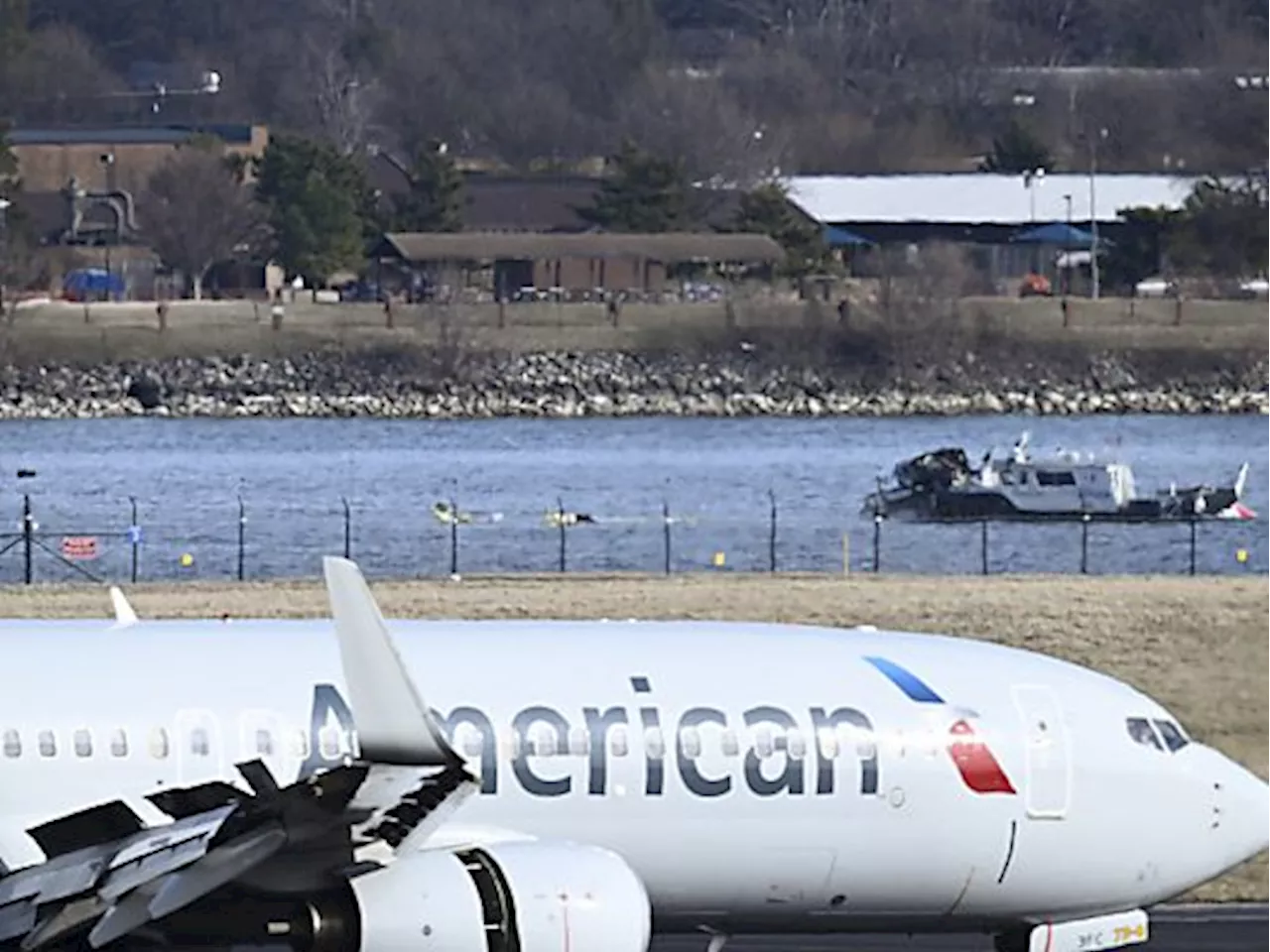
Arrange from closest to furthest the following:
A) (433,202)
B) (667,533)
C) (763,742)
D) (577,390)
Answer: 1. (763,742)
2. (667,533)
3. (577,390)
4. (433,202)

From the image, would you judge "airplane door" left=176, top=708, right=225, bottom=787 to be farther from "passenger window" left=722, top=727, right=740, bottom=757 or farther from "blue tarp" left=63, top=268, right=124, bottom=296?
"blue tarp" left=63, top=268, right=124, bottom=296

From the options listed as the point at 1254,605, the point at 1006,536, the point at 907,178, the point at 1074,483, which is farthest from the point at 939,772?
the point at 907,178

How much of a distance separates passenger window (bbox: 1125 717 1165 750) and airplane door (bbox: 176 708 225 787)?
6.94 meters

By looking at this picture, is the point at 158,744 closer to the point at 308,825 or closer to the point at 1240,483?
the point at 308,825

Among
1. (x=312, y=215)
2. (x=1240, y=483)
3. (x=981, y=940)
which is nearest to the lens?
(x=981, y=940)

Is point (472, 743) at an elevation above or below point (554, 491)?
above

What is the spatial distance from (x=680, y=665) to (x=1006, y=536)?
6556 centimetres

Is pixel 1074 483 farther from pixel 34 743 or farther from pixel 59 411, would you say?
pixel 34 743

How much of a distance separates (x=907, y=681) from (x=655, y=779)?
2242 mm

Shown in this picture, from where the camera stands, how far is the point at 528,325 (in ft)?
526

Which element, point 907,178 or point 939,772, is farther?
point 907,178

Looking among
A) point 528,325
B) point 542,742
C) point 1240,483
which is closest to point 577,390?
point 528,325

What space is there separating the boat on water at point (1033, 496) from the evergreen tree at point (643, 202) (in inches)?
3090

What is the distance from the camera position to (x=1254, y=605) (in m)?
58.9
